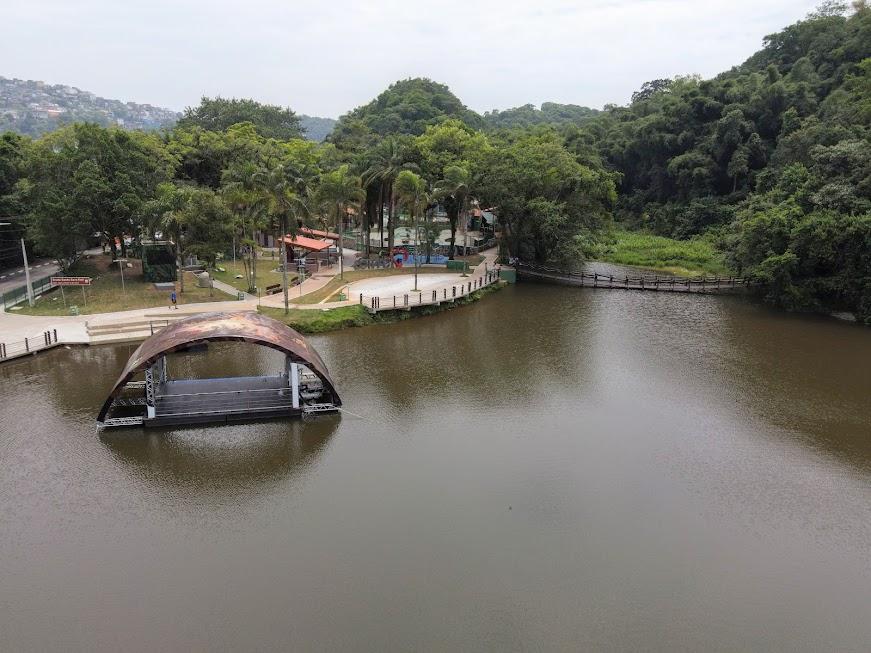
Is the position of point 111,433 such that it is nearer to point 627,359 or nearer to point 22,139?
point 627,359

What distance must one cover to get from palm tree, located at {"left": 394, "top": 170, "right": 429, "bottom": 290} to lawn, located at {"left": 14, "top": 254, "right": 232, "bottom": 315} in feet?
49.8

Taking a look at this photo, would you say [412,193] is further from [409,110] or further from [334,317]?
[409,110]

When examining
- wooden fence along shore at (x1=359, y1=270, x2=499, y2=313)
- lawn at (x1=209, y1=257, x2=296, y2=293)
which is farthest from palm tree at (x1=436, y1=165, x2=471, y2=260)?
lawn at (x1=209, y1=257, x2=296, y2=293)

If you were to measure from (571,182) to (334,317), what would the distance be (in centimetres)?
2527

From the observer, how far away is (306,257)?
50031mm

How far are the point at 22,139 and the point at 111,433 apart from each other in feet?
128

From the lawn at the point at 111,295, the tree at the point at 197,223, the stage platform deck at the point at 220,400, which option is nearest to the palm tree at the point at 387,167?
the tree at the point at 197,223

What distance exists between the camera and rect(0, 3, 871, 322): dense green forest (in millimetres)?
38031

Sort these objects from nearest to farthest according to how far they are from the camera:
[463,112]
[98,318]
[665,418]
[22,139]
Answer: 1. [665,418]
2. [98,318]
3. [22,139]
4. [463,112]

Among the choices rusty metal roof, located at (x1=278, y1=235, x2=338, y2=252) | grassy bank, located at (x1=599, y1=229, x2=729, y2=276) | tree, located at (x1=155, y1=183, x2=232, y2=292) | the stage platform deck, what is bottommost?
the stage platform deck

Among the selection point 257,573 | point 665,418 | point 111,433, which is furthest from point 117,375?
point 665,418

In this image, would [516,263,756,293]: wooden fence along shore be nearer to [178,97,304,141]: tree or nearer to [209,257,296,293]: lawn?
[209,257,296,293]: lawn

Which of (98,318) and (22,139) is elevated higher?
(22,139)

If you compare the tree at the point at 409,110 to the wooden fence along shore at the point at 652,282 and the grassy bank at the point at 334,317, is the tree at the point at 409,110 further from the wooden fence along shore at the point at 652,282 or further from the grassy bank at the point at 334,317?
the grassy bank at the point at 334,317
